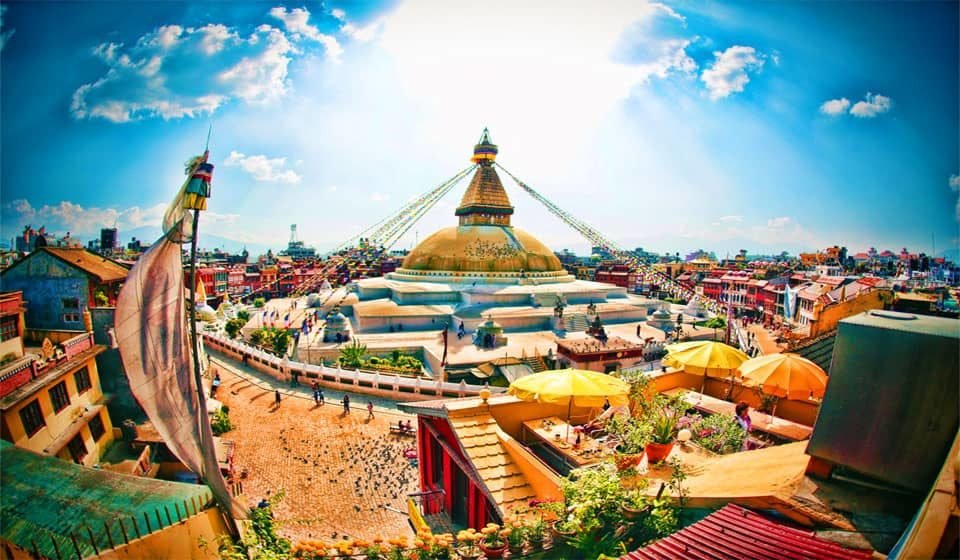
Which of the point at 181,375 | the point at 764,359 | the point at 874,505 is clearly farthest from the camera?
the point at 764,359

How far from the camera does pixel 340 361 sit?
2209 centimetres

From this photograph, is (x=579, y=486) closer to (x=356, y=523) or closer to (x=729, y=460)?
(x=729, y=460)

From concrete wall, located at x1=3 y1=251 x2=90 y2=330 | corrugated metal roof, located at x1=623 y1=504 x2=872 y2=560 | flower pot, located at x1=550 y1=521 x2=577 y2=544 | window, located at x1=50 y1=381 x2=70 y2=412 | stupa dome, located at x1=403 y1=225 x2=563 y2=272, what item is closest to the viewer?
corrugated metal roof, located at x1=623 y1=504 x2=872 y2=560

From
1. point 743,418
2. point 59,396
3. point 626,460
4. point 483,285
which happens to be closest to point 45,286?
point 59,396

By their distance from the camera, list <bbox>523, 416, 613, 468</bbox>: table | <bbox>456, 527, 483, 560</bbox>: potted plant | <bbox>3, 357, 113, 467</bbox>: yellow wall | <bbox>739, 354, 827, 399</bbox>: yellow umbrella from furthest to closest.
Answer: <bbox>3, 357, 113, 467</bbox>: yellow wall
<bbox>739, 354, 827, 399</bbox>: yellow umbrella
<bbox>523, 416, 613, 468</bbox>: table
<bbox>456, 527, 483, 560</bbox>: potted plant

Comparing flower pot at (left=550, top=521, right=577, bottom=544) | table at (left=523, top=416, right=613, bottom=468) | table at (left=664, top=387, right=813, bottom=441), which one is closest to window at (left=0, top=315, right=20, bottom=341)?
table at (left=523, top=416, right=613, bottom=468)

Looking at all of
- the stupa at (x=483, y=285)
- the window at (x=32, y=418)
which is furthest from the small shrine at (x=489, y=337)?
the window at (x=32, y=418)

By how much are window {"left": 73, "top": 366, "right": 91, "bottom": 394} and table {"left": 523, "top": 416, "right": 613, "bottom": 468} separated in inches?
539

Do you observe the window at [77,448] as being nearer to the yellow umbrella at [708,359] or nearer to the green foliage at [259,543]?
the green foliage at [259,543]

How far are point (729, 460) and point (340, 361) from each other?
19.4 meters

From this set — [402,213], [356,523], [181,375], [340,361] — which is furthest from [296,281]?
[181,375]

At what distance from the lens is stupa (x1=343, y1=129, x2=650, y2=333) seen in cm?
2977

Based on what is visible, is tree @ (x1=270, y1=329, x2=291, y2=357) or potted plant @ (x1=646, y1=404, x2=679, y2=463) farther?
tree @ (x1=270, y1=329, x2=291, y2=357)

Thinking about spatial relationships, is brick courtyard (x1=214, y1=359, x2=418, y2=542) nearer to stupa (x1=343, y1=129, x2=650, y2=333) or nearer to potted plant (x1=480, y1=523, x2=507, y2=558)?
potted plant (x1=480, y1=523, x2=507, y2=558)
